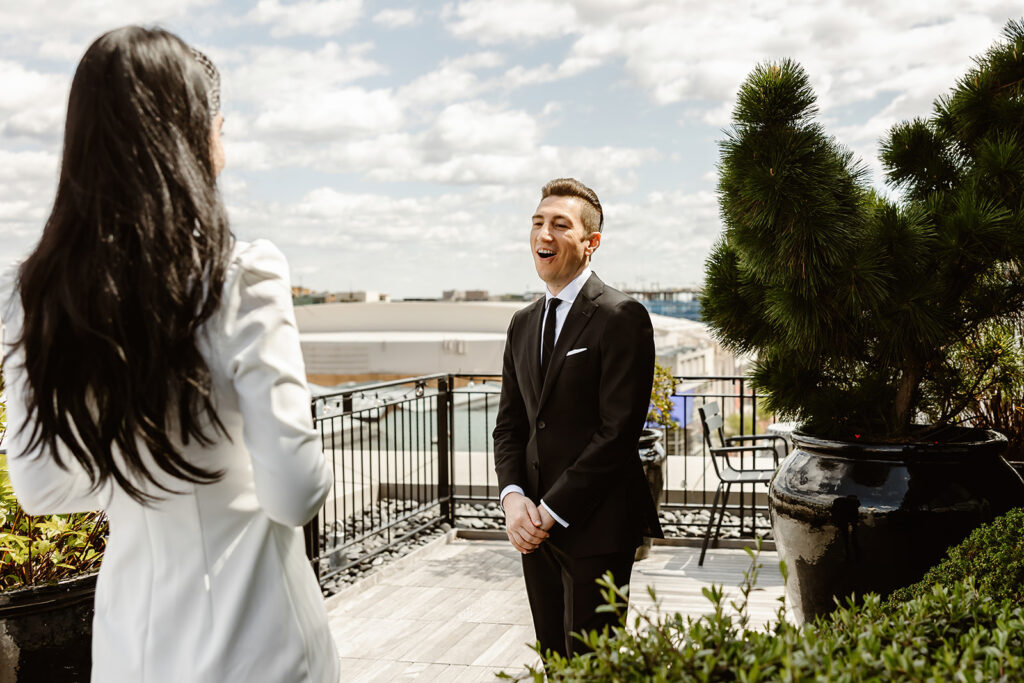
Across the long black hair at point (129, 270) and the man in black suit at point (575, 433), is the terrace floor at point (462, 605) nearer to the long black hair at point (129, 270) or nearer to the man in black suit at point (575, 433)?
the man in black suit at point (575, 433)

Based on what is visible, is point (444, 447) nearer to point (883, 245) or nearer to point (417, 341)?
point (883, 245)

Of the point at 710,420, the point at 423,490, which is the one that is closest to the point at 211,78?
the point at 710,420

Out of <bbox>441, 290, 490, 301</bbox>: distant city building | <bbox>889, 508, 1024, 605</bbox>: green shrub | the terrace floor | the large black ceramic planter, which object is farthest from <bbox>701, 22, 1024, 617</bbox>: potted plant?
<bbox>441, 290, 490, 301</bbox>: distant city building

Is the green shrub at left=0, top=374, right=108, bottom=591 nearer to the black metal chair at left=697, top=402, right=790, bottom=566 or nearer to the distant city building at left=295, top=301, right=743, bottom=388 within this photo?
the black metal chair at left=697, top=402, right=790, bottom=566

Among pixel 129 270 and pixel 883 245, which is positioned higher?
pixel 883 245

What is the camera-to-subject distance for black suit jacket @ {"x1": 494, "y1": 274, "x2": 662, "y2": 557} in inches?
95.0

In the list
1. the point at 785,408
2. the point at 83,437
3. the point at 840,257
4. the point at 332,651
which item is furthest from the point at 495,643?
the point at 83,437

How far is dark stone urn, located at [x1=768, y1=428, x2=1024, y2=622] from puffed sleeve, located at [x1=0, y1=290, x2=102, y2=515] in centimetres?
246

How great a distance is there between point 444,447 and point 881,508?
4.06 metres

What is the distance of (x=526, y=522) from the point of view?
8.07 feet

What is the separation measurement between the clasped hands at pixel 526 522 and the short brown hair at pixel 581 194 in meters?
0.91

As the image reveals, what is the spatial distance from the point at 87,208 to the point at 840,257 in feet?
9.26

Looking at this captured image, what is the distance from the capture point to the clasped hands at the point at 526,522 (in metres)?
2.44

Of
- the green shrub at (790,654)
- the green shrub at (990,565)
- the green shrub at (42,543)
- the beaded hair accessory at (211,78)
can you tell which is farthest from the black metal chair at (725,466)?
the beaded hair accessory at (211,78)
